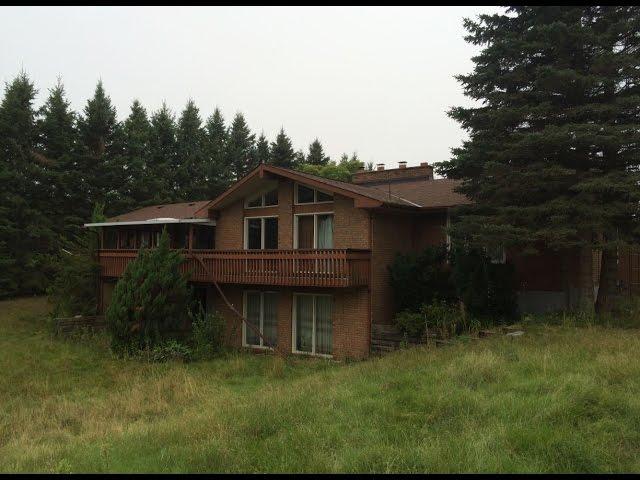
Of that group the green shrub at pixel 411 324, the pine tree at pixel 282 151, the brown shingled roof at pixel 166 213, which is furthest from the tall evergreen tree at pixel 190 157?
the green shrub at pixel 411 324

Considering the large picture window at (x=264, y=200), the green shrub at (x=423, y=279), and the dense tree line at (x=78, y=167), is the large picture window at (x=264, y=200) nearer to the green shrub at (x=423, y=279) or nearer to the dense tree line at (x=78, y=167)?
the green shrub at (x=423, y=279)

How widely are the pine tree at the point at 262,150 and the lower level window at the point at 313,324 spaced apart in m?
32.9

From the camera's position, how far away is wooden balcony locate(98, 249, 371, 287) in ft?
50.5

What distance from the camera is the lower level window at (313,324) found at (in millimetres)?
17094

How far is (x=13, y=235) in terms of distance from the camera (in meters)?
28.8

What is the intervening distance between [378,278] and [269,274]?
3757mm

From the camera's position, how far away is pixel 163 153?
41781mm

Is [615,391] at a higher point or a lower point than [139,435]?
higher

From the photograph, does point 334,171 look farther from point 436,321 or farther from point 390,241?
point 436,321

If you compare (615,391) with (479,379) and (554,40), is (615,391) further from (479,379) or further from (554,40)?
(554,40)

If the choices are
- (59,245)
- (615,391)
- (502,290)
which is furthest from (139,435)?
(59,245)

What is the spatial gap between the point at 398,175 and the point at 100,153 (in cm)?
2273

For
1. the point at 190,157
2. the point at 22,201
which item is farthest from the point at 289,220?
the point at 190,157

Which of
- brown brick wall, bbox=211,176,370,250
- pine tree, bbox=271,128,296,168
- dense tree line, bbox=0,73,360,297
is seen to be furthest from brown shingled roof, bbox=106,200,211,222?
pine tree, bbox=271,128,296,168
